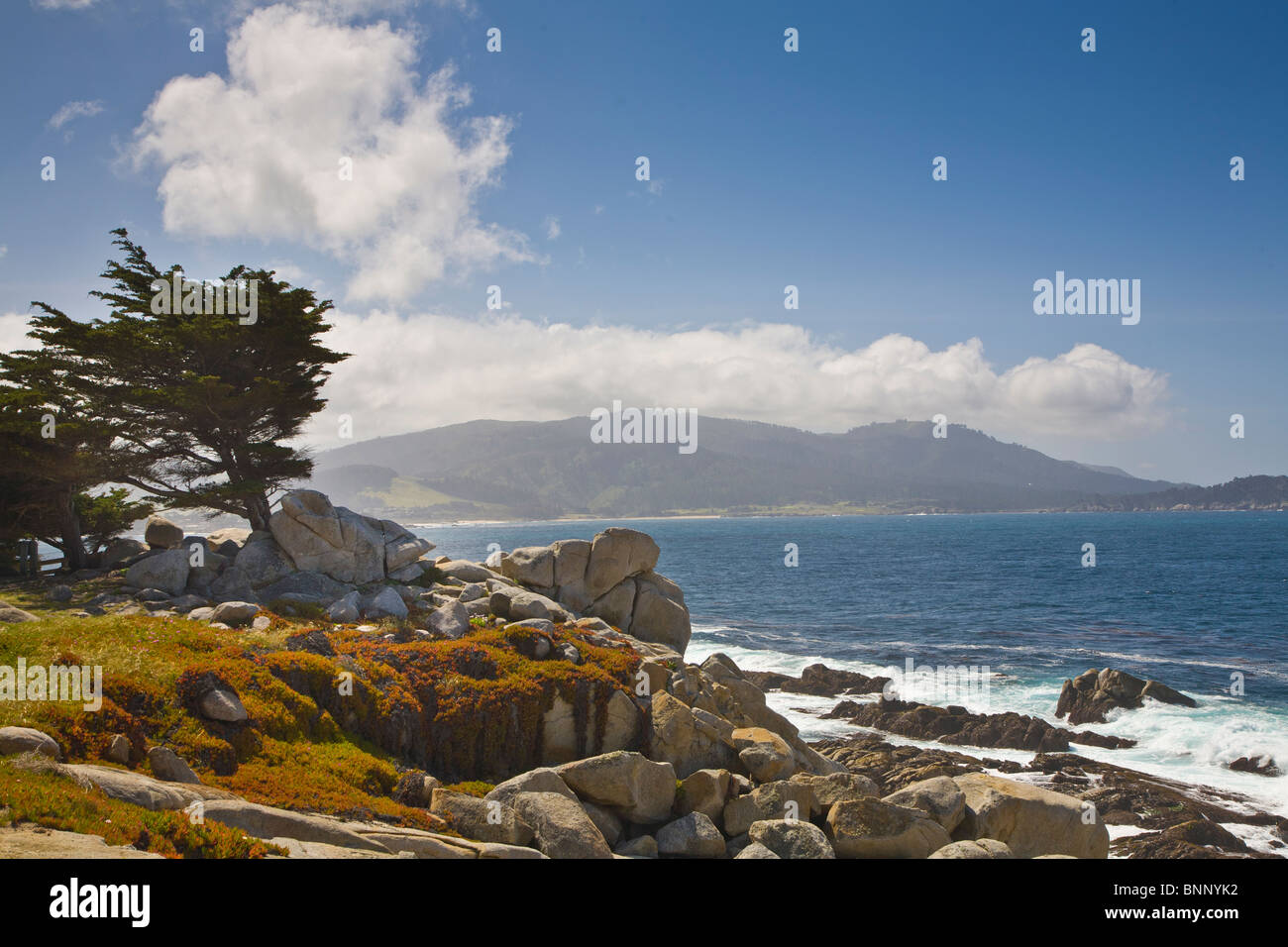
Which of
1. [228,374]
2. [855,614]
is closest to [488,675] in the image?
[228,374]

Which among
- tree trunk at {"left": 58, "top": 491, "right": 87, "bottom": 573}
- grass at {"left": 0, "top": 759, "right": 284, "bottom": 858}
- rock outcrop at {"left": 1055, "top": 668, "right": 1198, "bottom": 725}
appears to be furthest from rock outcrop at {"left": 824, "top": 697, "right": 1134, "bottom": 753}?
tree trunk at {"left": 58, "top": 491, "right": 87, "bottom": 573}

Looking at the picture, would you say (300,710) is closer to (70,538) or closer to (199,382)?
(199,382)

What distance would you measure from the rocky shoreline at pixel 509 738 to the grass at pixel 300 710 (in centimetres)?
7

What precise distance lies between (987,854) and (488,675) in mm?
12445

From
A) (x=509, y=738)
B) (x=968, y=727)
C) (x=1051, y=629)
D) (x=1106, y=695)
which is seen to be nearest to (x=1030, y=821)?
(x=509, y=738)

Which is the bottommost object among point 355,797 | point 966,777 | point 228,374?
point 966,777

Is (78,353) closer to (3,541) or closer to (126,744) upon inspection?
(3,541)

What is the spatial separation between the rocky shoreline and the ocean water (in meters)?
7.12

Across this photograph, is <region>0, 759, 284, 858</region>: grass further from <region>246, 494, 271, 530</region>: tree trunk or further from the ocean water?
the ocean water

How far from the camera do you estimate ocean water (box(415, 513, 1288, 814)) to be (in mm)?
35969

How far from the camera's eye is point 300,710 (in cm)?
1605

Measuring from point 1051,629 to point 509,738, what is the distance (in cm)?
5863
